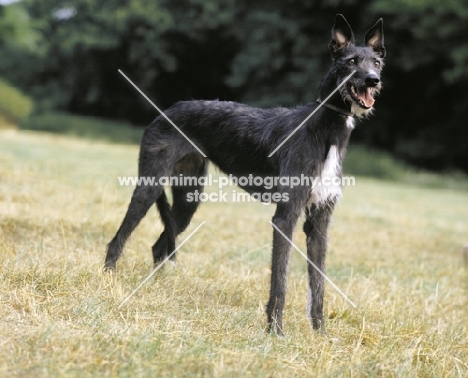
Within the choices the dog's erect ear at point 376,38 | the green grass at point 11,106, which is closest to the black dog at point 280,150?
the dog's erect ear at point 376,38

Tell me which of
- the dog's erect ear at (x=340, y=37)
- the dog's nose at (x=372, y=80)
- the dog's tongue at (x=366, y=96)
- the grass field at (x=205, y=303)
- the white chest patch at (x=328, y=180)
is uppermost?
the dog's erect ear at (x=340, y=37)

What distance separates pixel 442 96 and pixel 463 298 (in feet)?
57.1

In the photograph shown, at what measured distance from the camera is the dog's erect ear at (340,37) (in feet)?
13.0

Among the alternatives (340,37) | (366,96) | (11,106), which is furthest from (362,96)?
(11,106)

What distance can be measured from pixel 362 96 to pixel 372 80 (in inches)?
5.0

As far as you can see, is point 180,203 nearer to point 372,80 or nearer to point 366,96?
point 366,96

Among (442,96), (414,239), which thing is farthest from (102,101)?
(414,239)

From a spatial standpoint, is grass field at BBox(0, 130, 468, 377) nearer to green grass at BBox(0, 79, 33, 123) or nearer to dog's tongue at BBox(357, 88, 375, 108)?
dog's tongue at BBox(357, 88, 375, 108)

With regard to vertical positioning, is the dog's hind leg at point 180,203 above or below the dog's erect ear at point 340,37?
below

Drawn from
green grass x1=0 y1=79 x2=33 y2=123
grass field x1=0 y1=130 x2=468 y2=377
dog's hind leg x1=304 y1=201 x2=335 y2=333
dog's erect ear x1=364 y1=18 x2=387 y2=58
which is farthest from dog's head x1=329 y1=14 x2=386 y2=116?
green grass x1=0 y1=79 x2=33 y2=123

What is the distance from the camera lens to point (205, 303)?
13.2ft

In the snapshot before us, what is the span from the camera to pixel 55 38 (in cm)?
2425

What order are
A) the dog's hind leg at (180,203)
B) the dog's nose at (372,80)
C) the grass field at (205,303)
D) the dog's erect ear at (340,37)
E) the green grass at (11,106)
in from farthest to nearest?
1. the green grass at (11,106)
2. the dog's hind leg at (180,203)
3. the dog's erect ear at (340,37)
4. the dog's nose at (372,80)
5. the grass field at (205,303)

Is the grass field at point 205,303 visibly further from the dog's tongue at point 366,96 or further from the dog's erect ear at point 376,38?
the dog's erect ear at point 376,38
